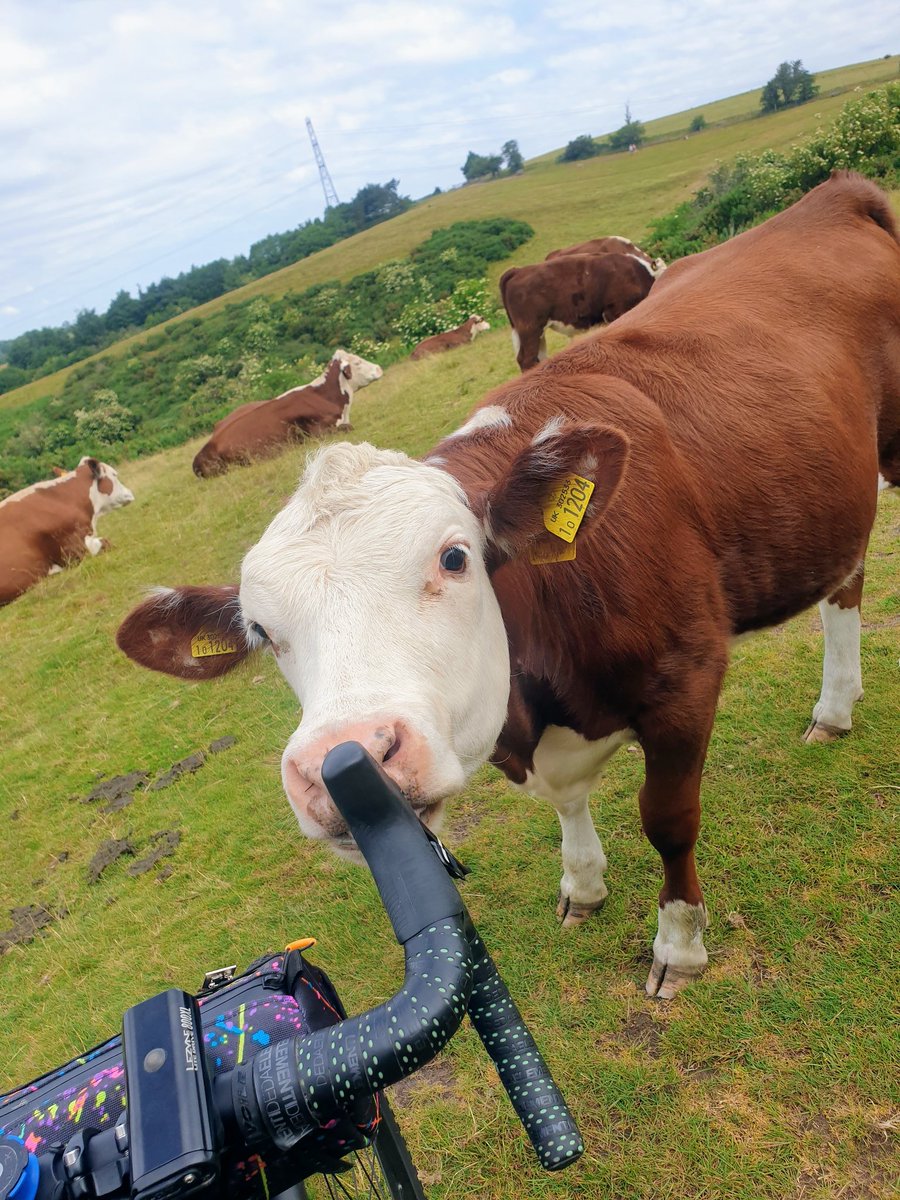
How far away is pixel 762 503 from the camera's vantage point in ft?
9.24

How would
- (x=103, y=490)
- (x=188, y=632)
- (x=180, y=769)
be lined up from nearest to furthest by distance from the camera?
1. (x=188, y=632)
2. (x=180, y=769)
3. (x=103, y=490)

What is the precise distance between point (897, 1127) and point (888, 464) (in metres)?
2.60

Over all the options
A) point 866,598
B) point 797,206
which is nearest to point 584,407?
point 797,206

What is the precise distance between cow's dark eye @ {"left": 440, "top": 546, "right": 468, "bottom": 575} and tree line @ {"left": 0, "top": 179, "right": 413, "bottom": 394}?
63.5 meters

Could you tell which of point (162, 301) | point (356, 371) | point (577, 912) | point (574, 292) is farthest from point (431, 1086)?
point (162, 301)

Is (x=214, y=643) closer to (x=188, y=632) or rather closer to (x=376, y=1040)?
→ (x=188, y=632)

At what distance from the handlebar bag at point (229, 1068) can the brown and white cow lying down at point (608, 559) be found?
11.4 inches

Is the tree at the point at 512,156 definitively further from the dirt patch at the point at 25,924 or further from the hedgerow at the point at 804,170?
the dirt patch at the point at 25,924

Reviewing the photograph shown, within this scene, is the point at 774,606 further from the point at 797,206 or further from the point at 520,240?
the point at 520,240

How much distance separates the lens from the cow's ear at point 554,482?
1.99 m

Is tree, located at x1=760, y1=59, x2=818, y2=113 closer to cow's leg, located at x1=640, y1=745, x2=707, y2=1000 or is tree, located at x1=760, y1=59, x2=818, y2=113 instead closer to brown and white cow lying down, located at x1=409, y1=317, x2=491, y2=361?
brown and white cow lying down, located at x1=409, y1=317, x2=491, y2=361

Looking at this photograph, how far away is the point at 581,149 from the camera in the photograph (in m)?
80.8

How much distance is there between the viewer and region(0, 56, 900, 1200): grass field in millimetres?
2447

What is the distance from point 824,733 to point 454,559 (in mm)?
2632
